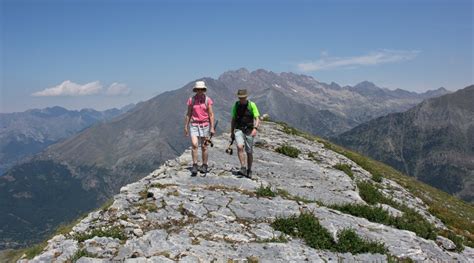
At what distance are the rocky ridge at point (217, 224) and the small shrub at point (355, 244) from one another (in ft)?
0.87

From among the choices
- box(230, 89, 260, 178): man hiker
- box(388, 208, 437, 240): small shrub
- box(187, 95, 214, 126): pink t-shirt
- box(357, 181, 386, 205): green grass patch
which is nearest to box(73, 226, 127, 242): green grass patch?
box(187, 95, 214, 126): pink t-shirt

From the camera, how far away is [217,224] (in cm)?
1265

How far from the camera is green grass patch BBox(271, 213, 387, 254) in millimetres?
11836

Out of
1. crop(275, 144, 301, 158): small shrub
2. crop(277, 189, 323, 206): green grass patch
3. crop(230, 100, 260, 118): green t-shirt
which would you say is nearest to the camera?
crop(277, 189, 323, 206): green grass patch

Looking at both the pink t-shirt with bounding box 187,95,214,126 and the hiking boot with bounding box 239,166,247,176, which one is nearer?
the pink t-shirt with bounding box 187,95,214,126

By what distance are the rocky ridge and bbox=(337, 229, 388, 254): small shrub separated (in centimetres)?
26

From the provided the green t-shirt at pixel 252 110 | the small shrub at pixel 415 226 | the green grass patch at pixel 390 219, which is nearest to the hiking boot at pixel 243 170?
the green t-shirt at pixel 252 110

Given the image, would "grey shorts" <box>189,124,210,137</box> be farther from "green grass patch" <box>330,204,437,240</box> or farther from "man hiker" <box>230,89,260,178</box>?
"green grass patch" <box>330,204,437,240</box>

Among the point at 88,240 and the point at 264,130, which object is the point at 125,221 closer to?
the point at 88,240

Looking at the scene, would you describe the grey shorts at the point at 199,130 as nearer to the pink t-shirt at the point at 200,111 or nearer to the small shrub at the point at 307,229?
the pink t-shirt at the point at 200,111

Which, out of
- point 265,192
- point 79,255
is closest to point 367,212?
point 265,192

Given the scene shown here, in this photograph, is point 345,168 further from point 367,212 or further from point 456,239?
point 456,239

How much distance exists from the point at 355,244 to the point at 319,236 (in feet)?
3.66

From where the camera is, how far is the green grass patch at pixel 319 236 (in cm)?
1184
